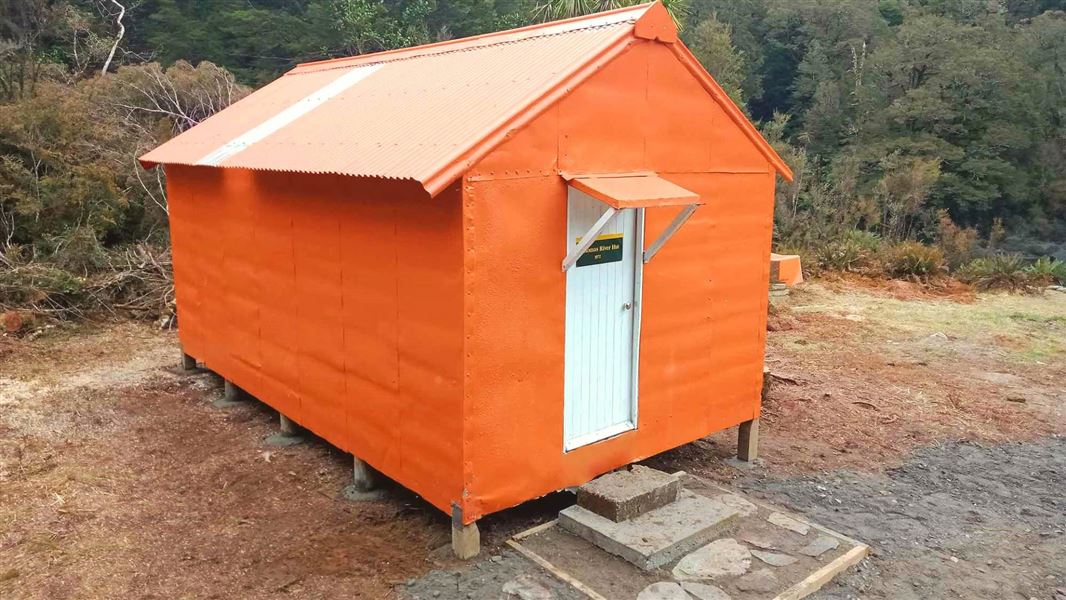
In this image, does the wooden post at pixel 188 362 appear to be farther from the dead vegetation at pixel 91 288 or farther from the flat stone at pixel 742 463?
the flat stone at pixel 742 463

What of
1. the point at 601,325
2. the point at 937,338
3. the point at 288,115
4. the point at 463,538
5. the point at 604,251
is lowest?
the point at 937,338

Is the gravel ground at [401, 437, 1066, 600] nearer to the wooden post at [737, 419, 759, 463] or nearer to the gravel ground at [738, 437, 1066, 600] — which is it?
the gravel ground at [738, 437, 1066, 600]

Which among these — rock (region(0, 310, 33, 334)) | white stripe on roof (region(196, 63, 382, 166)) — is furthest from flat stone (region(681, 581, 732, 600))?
rock (region(0, 310, 33, 334))

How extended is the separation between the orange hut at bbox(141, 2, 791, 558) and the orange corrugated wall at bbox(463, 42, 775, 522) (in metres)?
0.02

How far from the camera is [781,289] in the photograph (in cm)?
1388

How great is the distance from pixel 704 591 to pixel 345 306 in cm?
304

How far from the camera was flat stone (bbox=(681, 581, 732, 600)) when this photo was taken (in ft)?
14.2

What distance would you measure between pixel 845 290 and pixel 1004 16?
38.5 meters

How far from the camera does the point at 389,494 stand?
5.77 metres

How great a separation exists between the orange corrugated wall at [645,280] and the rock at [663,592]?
0.94 meters

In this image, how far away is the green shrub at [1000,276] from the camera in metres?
14.9

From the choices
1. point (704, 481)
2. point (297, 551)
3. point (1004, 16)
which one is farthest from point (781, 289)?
point (1004, 16)

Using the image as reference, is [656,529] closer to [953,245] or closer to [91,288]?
[91,288]

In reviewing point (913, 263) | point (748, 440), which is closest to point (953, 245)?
point (913, 263)
